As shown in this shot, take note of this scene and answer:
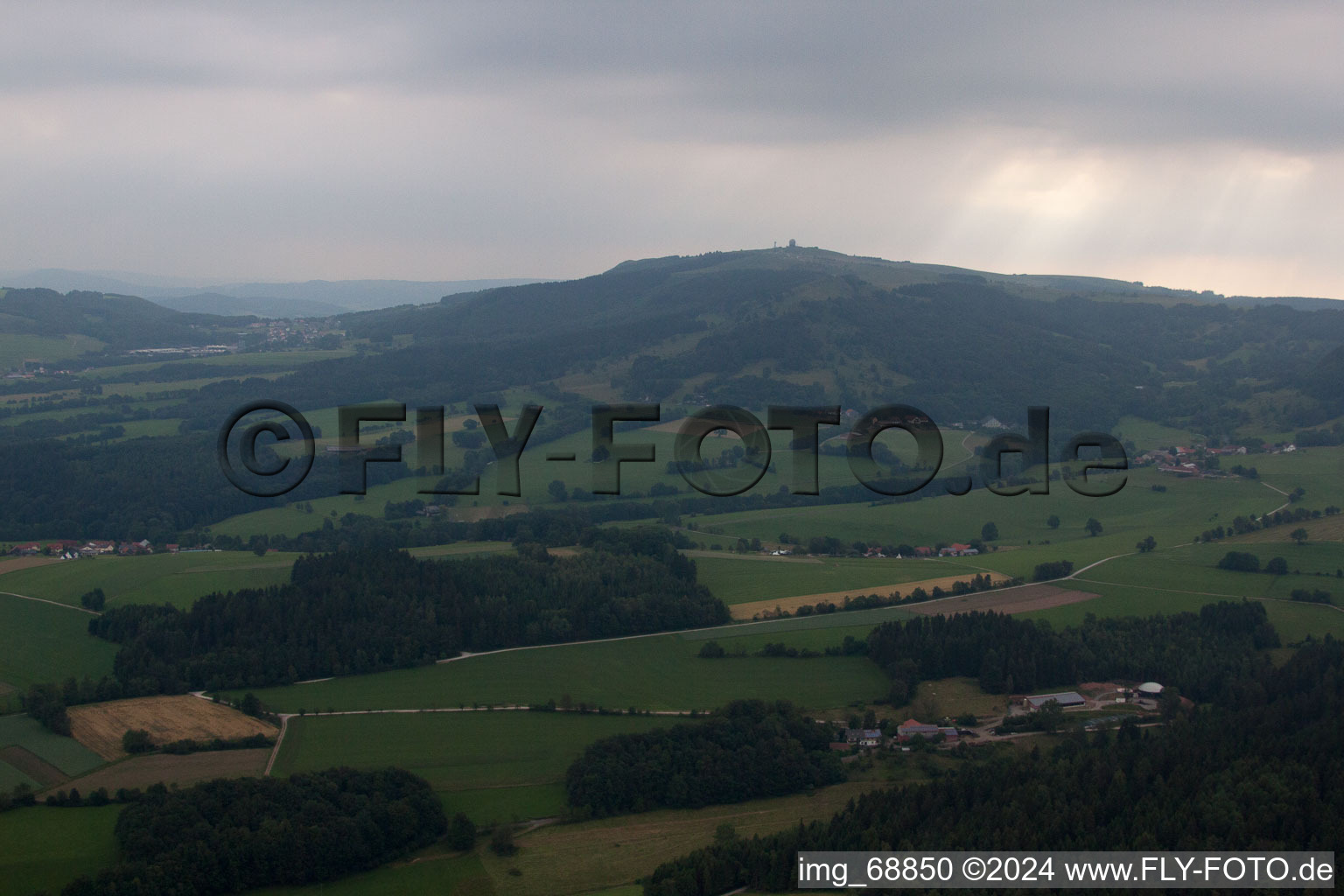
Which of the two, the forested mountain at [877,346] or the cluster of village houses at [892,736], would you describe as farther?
the forested mountain at [877,346]

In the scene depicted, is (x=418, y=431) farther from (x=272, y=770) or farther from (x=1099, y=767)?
(x=1099, y=767)

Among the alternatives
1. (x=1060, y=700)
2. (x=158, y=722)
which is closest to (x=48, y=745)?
(x=158, y=722)

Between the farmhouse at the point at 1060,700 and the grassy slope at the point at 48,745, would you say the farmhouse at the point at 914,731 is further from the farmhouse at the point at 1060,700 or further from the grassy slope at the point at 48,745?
the grassy slope at the point at 48,745

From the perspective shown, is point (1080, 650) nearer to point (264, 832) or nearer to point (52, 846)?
point (264, 832)

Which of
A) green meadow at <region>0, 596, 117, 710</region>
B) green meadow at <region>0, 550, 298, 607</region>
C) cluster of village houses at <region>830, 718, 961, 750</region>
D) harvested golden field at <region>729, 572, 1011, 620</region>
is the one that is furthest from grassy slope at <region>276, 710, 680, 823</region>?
Answer: green meadow at <region>0, 550, 298, 607</region>

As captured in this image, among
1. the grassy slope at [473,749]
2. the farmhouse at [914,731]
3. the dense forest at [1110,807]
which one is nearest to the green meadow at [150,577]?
the grassy slope at [473,749]
